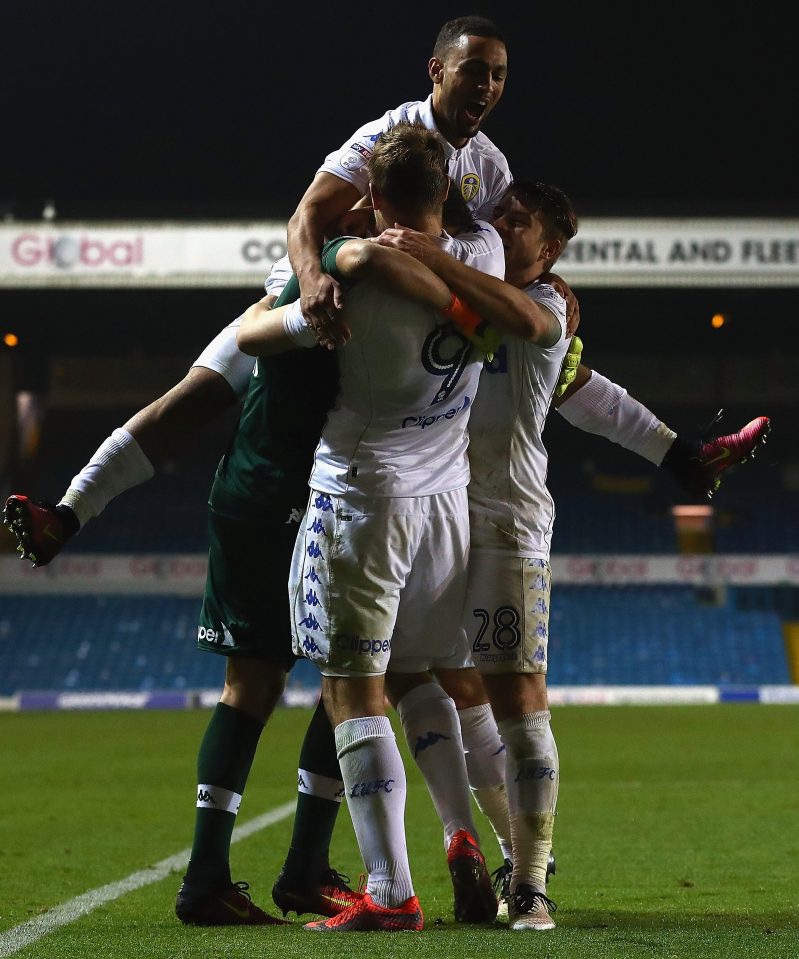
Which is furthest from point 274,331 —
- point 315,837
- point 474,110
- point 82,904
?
point 82,904

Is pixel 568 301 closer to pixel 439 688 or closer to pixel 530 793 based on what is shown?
pixel 439 688

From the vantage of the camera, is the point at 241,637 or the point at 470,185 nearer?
the point at 241,637

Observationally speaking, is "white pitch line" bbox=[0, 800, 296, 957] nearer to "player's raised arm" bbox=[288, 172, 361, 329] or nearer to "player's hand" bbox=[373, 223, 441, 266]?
"player's raised arm" bbox=[288, 172, 361, 329]

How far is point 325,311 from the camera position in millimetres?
3127

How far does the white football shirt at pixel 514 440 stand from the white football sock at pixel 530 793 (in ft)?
1.52

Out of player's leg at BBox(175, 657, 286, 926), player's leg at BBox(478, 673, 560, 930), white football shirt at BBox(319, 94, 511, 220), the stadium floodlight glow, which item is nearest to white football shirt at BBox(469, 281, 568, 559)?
player's leg at BBox(478, 673, 560, 930)

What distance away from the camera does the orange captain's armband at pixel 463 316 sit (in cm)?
323

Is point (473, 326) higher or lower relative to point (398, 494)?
higher

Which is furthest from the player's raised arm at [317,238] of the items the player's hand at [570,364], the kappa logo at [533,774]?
the kappa logo at [533,774]

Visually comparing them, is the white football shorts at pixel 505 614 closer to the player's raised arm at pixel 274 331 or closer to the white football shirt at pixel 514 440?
the white football shirt at pixel 514 440

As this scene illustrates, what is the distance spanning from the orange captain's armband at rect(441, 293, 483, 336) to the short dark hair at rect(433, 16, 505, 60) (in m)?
0.95

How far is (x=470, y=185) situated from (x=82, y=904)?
8.24ft

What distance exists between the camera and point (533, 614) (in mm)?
3494

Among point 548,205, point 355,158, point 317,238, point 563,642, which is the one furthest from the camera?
point 563,642
